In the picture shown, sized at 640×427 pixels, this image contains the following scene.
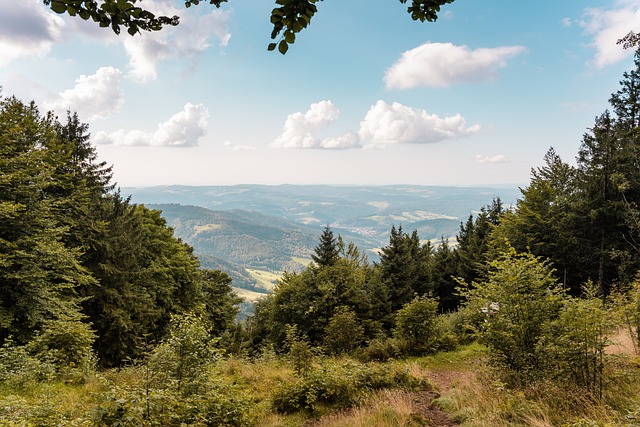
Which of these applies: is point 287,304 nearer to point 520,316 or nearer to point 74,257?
point 74,257

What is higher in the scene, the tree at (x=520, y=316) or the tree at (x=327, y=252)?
the tree at (x=520, y=316)

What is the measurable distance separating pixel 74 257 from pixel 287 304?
17.2 metres

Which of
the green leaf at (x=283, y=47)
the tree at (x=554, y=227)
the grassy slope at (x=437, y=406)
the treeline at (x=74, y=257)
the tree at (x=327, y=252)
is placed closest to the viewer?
the green leaf at (x=283, y=47)

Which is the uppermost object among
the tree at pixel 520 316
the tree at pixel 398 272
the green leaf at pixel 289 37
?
the green leaf at pixel 289 37

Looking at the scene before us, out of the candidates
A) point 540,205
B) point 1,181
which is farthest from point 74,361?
point 540,205

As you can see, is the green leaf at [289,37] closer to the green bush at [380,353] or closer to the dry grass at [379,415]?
the dry grass at [379,415]

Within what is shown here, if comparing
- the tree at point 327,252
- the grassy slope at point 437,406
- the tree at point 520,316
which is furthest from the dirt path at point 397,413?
the tree at point 327,252

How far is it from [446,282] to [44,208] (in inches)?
1387

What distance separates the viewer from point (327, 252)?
3291cm

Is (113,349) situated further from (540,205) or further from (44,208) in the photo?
(540,205)

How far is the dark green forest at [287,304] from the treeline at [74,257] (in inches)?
3.6

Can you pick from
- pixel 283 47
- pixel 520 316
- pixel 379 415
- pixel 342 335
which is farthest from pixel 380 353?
pixel 283 47

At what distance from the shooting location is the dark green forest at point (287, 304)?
19.9 feet

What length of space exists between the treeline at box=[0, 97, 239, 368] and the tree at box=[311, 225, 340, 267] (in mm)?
11737
